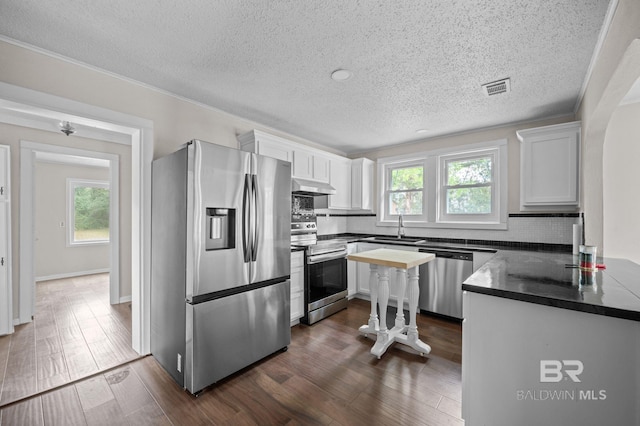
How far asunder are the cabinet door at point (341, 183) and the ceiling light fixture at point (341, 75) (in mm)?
1958

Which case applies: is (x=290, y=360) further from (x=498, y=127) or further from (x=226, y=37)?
(x=498, y=127)

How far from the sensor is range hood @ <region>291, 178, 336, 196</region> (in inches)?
134

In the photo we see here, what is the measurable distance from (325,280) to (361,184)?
187 centimetres

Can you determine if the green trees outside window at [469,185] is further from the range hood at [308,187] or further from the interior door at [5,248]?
the interior door at [5,248]

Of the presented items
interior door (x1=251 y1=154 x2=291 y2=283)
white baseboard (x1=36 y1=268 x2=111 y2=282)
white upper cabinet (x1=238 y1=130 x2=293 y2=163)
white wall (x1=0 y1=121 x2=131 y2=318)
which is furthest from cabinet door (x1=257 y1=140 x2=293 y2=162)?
white baseboard (x1=36 y1=268 x2=111 y2=282)

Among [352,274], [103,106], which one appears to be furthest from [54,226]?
[352,274]

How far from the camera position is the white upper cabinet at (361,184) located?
462 cm

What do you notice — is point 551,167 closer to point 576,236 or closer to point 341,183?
point 576,236

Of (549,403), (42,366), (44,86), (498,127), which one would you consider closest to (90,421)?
(42,366)

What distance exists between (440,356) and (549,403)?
1.42m

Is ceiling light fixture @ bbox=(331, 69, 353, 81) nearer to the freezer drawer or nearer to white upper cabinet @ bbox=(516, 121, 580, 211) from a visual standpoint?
the freezer drawer

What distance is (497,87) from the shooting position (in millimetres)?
2463

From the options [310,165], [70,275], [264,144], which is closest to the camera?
[264,144]

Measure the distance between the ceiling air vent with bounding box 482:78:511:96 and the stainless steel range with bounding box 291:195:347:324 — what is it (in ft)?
7.97
